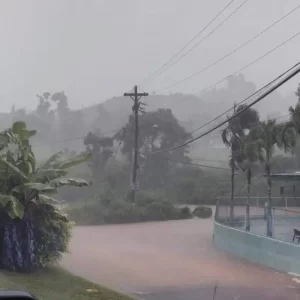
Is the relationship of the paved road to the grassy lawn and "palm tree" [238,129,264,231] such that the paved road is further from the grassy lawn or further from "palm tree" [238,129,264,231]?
"palm tree" [238,129,264,231]

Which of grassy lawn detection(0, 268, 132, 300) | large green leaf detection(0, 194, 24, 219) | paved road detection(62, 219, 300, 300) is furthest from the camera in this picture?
paved road detection(62, 219, 300, 300)

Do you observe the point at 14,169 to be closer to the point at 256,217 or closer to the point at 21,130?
the point at 21,130

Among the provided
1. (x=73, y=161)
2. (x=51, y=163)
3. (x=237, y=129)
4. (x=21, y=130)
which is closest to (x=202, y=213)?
(x=237, y=129)

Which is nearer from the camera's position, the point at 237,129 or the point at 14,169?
the point at 14,169

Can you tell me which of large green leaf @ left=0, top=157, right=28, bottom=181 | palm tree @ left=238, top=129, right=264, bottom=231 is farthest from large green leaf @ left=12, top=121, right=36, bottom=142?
palm tree @ left=238, top=129, right=264, bottom=231

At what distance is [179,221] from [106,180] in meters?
19.8

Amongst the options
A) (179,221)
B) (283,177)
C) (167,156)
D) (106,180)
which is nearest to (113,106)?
(167,156)

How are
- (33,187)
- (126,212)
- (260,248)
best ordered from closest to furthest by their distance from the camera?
(33,187)
(260,248)
(126,212)

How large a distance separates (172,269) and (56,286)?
659 centimetres

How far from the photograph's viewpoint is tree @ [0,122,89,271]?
45.5 ft

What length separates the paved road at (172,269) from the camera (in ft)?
46.4

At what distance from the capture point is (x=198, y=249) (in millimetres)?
23594

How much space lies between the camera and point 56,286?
1225cm

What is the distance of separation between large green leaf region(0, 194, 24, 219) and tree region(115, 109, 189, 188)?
1956 inches
